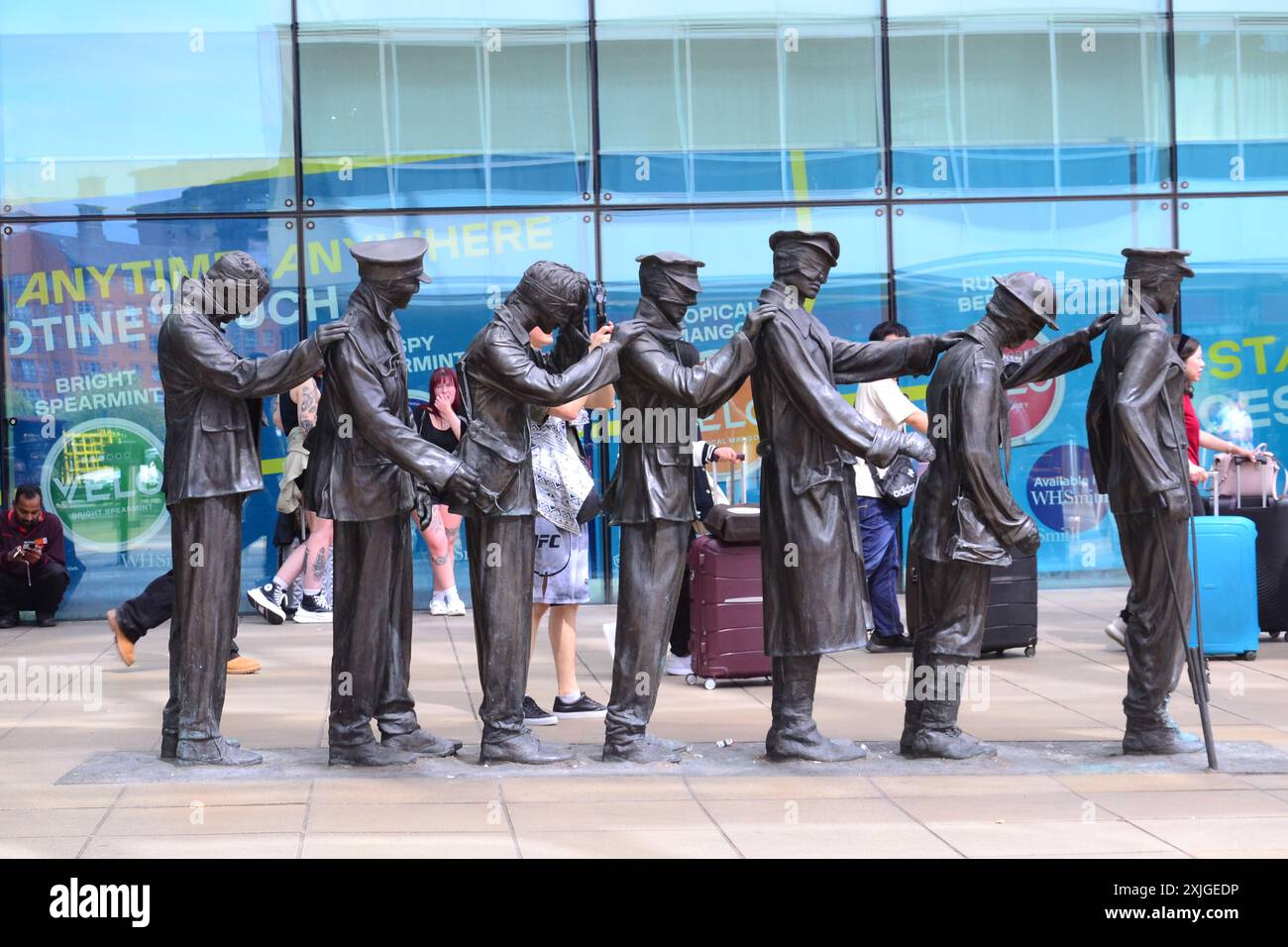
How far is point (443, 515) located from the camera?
41.2 ft

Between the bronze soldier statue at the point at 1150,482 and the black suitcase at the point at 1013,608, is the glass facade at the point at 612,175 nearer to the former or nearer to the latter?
the black suitcase at the point at 1013,608

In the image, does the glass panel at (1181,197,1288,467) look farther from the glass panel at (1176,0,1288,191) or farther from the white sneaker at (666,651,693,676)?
the white sneaker at (666,651,693,676)

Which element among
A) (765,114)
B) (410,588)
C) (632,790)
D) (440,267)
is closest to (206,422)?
(410,588)

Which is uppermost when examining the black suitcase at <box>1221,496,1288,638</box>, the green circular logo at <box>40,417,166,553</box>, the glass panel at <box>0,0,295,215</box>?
the glass panel at <box>0,0,295,215</box>

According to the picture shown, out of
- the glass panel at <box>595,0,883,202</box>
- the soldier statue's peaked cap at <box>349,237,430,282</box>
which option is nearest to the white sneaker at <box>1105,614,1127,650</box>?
the glass panel at <box>595,0,883,202</box>

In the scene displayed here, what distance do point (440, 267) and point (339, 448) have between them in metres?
6.32

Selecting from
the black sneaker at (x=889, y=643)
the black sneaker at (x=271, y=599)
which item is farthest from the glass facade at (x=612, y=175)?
the black sneaker at (x=889, y=643)

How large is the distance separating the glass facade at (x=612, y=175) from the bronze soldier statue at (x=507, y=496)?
6.00 m

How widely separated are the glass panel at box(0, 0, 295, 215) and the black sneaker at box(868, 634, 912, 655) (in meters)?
5.66

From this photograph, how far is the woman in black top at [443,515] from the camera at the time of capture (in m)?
11.8

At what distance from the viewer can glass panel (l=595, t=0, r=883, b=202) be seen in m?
13.4

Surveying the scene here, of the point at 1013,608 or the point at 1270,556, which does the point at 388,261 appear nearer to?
the point at 1013,608

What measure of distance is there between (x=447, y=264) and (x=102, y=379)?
8.85 feet

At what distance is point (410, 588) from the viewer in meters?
7.35
